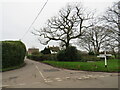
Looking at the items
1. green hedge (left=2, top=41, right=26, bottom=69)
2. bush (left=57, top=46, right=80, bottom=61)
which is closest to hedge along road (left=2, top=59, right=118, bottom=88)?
green hedge (left=2, top=41, right=26, bottom=69)

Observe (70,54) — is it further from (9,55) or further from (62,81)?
(62,81)

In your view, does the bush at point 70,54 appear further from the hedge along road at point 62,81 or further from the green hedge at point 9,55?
the hedge along road at point 62,81

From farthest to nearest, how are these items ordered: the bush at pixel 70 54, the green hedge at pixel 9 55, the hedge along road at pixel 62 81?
the bush at pixel 70 54
the green hedge at pixel 9 55
the hedge along road at pixel 62 81

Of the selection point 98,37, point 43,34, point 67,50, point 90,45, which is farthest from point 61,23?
point 90,45

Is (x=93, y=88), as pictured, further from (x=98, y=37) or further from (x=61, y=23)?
(x=98, y=37)

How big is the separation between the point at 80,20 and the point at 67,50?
30.8 ft

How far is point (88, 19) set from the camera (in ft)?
107

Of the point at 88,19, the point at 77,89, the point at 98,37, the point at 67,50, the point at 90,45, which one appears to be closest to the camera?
the point at 77,89

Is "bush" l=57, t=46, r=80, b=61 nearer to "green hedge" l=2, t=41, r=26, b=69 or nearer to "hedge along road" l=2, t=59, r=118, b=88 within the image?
"green hedge" l=2, t=41, r=26, b=69

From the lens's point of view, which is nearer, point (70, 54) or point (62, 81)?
point (62, 81)

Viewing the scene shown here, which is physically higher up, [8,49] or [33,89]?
[8,49]

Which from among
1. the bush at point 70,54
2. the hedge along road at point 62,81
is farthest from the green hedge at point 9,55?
the bush at point 70,54

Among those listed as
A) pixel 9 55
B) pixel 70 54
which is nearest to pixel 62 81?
pixel 9 55

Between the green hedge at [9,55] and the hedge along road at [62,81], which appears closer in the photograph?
the hedge along road at [62,81]
